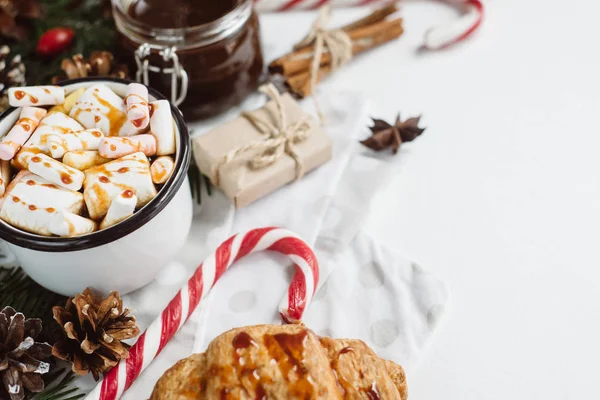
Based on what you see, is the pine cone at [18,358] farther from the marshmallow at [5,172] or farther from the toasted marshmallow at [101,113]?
the toasted marshmallow at [101,113]

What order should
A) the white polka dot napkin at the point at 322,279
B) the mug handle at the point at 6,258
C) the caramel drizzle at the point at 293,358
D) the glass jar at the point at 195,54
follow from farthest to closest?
the glass jar at the point at 195,54
the mug handle at the point at 6,258
the white polka dot napkin at the point at 322,279
the caramel drizzle at the point at 293,358

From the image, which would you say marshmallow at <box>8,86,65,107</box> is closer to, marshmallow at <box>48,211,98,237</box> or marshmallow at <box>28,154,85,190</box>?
marshmallow at <box>28,154,85,190</box>

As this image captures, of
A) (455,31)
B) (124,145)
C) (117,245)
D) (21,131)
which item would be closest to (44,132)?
(21,131)

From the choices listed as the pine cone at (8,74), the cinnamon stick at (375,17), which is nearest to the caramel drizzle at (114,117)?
the pine cone at (8,74)

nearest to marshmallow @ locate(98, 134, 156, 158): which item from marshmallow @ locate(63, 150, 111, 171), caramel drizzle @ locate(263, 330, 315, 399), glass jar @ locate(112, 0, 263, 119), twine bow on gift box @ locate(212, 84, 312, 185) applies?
marshmallow @ locate(63, 150, 111, 171)

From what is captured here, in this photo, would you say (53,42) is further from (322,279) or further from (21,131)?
(322,279)

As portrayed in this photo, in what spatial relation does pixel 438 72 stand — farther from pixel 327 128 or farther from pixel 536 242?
pixel 536 242
